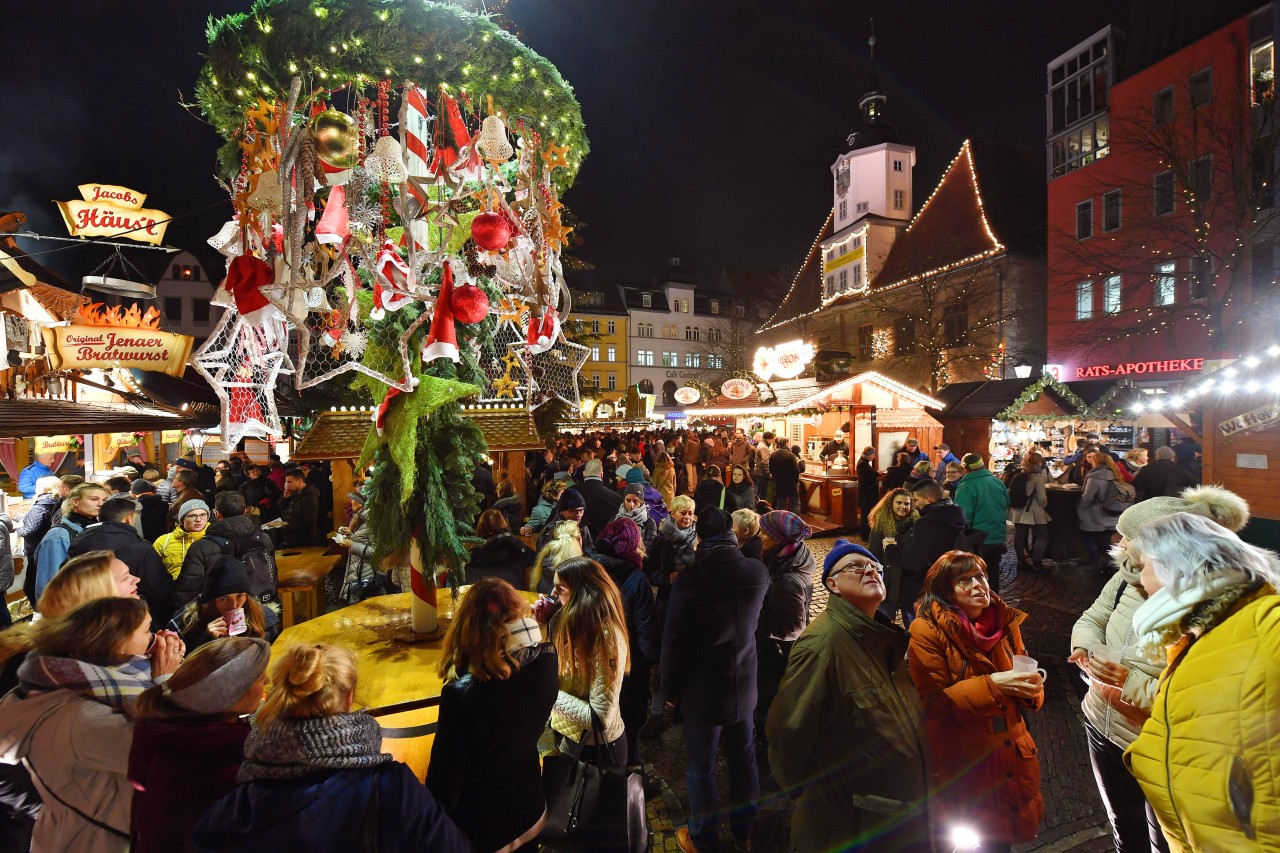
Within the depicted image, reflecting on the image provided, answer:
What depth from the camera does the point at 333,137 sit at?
2.36m

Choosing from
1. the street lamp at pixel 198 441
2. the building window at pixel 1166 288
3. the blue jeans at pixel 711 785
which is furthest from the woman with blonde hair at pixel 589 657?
the building window at pixel 1166 288

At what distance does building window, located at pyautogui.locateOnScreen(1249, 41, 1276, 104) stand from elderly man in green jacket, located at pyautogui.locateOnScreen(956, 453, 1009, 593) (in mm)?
18197

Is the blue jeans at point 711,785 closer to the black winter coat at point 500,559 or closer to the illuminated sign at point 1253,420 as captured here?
the black winter coat at point 500,559

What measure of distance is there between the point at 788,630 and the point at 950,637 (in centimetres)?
158

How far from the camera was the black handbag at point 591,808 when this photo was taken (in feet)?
8.43

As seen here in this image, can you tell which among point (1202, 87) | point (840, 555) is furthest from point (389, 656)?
point (1202, 87)

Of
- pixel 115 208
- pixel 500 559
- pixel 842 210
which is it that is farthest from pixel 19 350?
pixel 842 210

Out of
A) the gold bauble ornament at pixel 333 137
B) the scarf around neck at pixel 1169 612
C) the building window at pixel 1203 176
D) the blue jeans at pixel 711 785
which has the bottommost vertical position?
the blue jeans at pixel 711 785

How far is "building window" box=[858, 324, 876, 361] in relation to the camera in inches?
1296

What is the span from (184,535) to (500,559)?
2.72 meters

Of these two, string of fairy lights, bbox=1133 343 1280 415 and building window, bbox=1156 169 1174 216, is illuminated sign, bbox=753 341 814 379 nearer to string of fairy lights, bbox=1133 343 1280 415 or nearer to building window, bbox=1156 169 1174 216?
building window, bbox=1156 169 1174 216

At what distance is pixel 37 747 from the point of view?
78.5 inches

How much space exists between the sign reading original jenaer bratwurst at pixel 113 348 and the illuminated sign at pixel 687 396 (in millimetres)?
15504

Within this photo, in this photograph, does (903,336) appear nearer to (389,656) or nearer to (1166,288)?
(1166,288)
